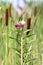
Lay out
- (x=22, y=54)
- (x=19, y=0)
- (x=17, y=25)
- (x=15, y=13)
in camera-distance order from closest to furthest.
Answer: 1. (x=22, y=54)
2. (x=17, y=25)
3. (x=15, y=13)
4. (x=19, y=0)

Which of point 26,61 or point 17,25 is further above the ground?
point 17,25

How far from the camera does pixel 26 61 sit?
1.45 m

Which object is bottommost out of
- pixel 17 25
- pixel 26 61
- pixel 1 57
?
pixel 1 57

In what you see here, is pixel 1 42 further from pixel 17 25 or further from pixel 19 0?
pixel 19 0

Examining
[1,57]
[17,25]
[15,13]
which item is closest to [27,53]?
[17,25]

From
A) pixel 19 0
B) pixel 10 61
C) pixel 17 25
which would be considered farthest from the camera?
pixel 19 0

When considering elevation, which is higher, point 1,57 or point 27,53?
point 27,53

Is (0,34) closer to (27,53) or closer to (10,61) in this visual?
(10,61)

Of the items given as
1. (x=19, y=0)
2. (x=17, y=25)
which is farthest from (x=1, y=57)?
(x=19, y=0)

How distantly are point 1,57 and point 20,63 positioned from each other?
14.8 inches

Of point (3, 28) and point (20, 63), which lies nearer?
point (20, 63)

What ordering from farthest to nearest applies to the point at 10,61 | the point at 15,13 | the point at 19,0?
the point at 19,0 < the point at 15,13 < the point at 10,61

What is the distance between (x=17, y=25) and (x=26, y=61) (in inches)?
8.8

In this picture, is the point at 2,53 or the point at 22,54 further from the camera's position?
the point at 2,53
